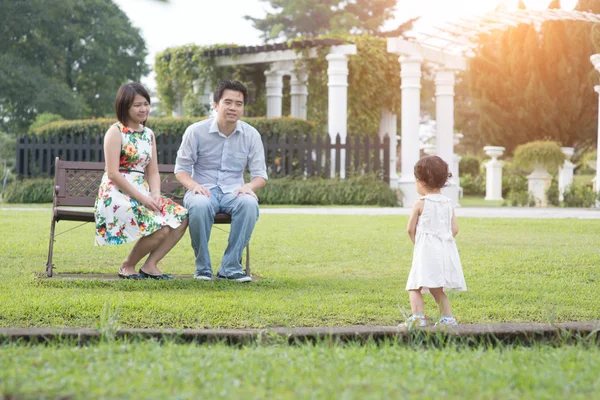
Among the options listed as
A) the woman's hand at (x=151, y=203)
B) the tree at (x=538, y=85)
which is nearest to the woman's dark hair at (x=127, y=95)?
the woman's hand at (x=151, y=203)

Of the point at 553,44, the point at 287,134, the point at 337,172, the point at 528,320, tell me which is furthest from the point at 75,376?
the point at 553,44

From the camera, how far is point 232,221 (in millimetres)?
5934

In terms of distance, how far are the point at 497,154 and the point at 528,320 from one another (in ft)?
68.6

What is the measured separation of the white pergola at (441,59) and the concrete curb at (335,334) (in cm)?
1164

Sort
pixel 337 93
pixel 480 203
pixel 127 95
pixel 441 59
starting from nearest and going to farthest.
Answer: pixel 127 95
pixel 337 93
pixel 441 59
pixel 480 203

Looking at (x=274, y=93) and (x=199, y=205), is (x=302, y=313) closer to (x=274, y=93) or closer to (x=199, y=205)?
(x=199, y=205)

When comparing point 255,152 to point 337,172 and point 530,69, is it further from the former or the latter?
point 530,69

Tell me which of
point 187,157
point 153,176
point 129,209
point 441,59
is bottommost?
point 129,209

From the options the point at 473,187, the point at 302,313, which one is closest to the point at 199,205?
the point at 302,313

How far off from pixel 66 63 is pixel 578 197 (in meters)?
32.1

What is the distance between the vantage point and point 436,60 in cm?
1717

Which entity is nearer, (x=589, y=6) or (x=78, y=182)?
(x=78, y=182)

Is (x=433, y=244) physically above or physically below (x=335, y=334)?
above

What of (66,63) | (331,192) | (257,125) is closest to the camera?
(331,192)
